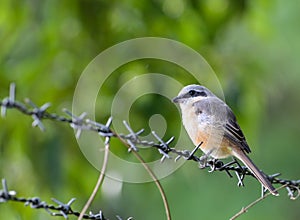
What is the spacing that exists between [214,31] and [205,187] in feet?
13.6

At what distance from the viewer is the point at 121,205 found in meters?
4.24

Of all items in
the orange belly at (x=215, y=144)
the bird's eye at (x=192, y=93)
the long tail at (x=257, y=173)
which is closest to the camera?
the long tail at (x=257, y=173)

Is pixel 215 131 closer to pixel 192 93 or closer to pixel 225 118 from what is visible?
pixel 225 118

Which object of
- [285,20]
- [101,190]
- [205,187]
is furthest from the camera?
[205,187]

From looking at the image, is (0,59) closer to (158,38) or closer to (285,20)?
(158,38)

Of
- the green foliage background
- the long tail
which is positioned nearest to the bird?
the long tail

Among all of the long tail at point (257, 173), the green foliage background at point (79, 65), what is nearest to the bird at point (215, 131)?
the long tail at point (257, 173)

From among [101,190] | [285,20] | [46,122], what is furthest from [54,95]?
[285,20]

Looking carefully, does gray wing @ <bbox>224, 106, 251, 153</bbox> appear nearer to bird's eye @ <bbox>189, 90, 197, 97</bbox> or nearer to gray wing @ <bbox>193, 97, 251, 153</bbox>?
gray wing @ <bbox>193, 97, 251, 153</bbox>

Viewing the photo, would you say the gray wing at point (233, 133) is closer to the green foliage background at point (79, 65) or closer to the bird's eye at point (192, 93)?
the bird's eye at point (192, 93)

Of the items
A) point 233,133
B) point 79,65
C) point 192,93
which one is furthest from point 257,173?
point 79,65

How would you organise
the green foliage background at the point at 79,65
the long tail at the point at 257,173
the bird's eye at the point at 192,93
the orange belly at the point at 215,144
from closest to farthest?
the long tail at the point at 257,173 → the orange belly at the point at 215,144 → the bird's eye at the point at 192,93 → the green foliage background at the point at 79,65

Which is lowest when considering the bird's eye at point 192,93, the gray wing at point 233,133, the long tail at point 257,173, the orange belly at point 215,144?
the long tail at point 257,173

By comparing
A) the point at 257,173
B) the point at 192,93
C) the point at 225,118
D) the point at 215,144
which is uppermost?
the point at 192,93
